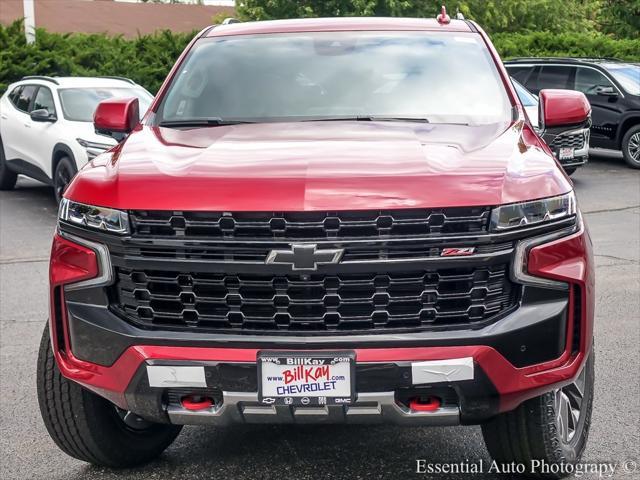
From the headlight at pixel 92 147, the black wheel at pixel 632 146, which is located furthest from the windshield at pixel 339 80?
the black wheel at pixel 632 146

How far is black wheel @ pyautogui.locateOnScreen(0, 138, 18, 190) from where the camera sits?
14594 mm

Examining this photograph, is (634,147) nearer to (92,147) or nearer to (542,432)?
(92,147)

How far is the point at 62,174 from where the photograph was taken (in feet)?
40.4

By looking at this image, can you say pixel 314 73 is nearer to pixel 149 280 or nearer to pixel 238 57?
pixel 238 57

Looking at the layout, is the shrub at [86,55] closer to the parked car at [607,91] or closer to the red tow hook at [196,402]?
the parked car at [607,91]

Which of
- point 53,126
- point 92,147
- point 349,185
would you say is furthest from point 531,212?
point 53,126

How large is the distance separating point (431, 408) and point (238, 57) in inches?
96.2

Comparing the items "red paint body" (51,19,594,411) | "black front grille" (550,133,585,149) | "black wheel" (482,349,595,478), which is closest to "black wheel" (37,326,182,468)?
"red paint body" (51,19,594,411)

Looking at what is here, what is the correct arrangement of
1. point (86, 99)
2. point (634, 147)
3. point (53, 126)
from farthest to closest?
point (634, 147) → point (86, 99) → point (53, 126)

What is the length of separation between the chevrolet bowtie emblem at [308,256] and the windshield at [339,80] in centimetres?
136

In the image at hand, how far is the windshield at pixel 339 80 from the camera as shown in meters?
4.72

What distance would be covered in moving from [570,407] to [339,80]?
1.90m

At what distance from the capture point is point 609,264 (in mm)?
9023

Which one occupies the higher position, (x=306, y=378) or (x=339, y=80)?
(x=339, y=80)
